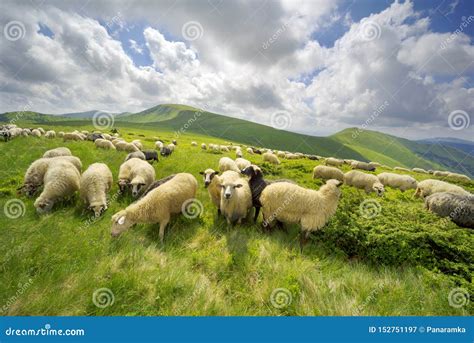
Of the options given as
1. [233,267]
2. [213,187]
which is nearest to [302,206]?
[233,267]

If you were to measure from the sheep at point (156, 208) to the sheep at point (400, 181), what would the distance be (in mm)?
23780

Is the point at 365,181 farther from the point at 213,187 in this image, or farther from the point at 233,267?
the point at 233,267

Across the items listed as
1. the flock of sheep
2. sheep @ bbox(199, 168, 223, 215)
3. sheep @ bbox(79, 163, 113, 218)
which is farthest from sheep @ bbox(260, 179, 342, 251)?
sheep @ bbox(79, 163, 113, 218)

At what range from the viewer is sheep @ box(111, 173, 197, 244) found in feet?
22.3

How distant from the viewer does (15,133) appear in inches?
1140

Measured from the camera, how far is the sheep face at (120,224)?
6535 mm

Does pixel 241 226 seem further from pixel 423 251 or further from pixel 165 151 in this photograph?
pixel 165 151

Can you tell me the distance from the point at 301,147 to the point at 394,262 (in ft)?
552

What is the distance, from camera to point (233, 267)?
5.43 meters

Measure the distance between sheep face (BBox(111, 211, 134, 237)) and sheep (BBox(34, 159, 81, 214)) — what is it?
3194mm

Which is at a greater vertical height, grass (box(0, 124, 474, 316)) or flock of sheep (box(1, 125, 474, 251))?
flock of sheep (box(1, 125, 474, 251))

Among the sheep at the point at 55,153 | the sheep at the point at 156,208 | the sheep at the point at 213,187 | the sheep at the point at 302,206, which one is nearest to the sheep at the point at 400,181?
the sheep at the point at 302,206

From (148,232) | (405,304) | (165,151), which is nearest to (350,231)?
(405,304)

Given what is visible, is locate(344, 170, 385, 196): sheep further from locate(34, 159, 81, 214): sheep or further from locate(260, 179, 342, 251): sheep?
locate(34, 159, 81, 214): sheep
